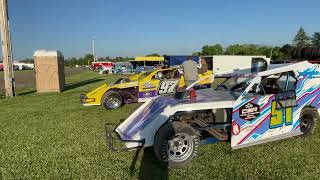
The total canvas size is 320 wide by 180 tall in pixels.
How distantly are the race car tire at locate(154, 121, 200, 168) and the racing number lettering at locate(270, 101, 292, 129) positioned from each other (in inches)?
60.8

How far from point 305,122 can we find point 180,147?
297cm

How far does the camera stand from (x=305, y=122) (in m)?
6.01

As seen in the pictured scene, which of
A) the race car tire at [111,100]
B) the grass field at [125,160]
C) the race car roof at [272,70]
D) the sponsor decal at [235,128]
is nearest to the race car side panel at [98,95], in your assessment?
the race car tire at [111,100]

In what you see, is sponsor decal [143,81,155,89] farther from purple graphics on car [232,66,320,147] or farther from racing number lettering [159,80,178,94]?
purple graphics on car [232,66,320,147]

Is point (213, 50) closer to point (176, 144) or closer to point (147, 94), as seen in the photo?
point (147, 94)

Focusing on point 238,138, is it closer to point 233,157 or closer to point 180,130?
point 233,157

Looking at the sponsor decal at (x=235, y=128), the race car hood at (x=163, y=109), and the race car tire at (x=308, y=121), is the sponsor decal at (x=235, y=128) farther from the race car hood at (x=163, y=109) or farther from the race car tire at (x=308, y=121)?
the race car tire at (x=308, y=121)

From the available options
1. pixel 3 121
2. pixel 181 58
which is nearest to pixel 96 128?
pixel 3 121

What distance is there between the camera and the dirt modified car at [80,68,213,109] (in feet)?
34.1

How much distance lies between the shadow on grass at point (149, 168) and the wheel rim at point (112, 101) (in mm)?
5121

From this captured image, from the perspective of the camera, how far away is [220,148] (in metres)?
5.45

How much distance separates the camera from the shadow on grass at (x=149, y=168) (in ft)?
14.3

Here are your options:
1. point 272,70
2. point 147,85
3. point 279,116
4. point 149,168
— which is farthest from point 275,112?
point 147,85

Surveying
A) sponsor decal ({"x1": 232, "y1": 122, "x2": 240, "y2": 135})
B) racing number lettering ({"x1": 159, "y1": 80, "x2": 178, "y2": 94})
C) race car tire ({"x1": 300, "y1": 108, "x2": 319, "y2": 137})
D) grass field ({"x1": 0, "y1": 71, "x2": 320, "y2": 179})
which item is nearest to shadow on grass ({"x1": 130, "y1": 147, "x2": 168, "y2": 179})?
grass field ({"x1": 0, "y1": 71, "x2": 320, "y2": 179})
